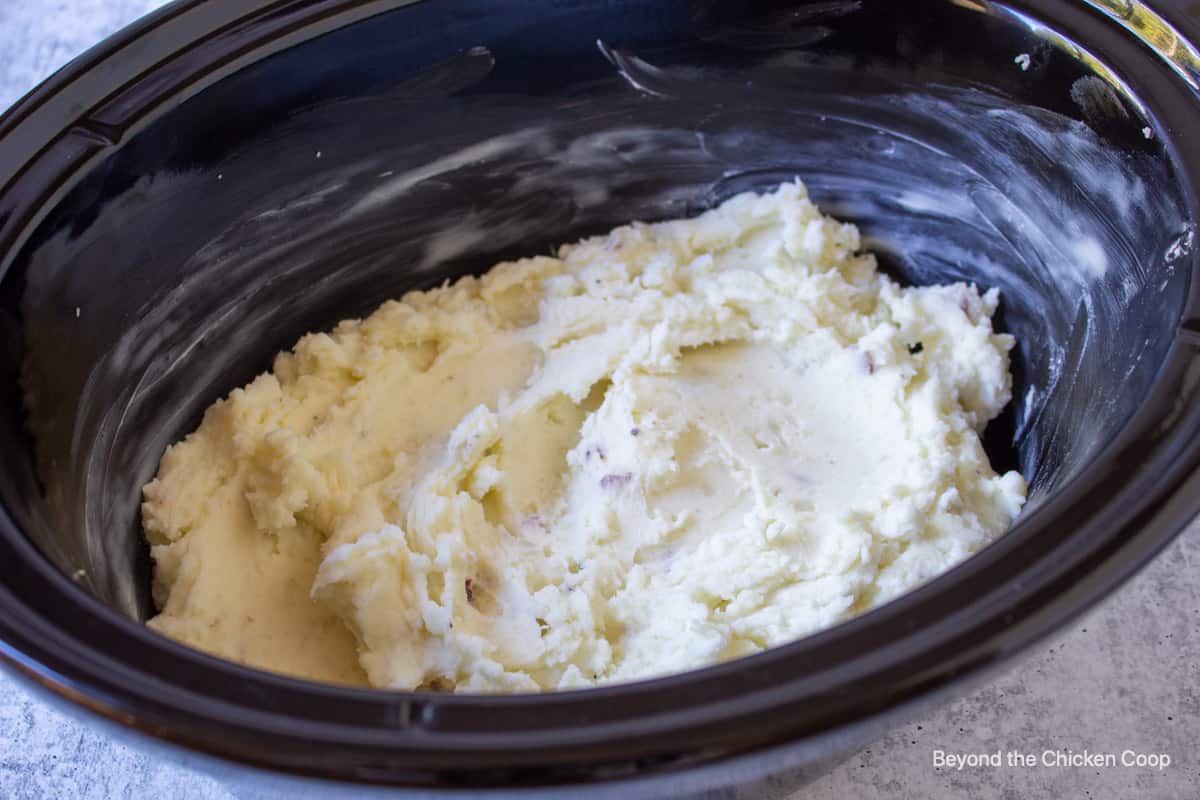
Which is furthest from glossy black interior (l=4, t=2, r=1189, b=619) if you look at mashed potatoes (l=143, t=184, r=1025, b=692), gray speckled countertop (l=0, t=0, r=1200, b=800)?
gray speckled countertop (l=0, t=0, r=1200, b=800)

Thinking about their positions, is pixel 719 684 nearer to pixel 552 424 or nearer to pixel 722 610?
pixel 722 610

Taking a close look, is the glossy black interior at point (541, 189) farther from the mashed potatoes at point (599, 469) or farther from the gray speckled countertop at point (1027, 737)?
the gray speckled countertop at point (1027, 737)

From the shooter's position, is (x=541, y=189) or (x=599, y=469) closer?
(x=599, y=469)

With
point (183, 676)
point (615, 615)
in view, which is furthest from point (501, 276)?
point (183, 676)

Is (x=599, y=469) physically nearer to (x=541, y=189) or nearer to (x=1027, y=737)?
(x=541, y=189)

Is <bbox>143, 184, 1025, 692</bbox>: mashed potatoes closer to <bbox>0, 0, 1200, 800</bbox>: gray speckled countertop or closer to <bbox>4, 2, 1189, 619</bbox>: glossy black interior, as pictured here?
<bbox>4, 2, 1189, 619</bbox>: glossy black interior

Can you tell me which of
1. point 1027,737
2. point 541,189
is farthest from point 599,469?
point 1027,737

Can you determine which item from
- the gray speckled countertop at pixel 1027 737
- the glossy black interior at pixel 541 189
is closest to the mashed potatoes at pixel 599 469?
the glossy black interior at pixel 541 189

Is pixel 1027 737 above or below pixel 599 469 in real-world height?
below
